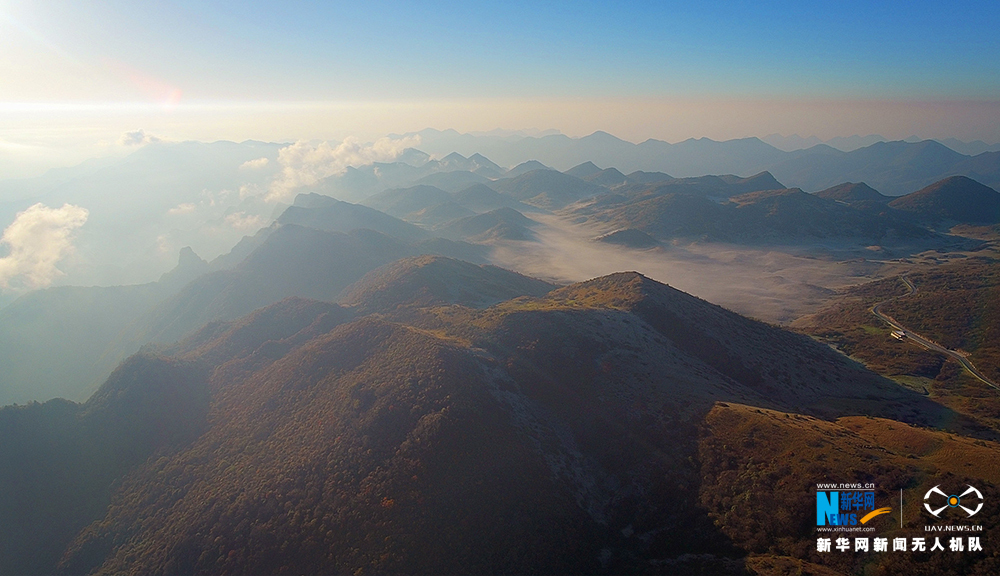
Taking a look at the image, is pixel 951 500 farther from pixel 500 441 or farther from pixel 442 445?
pixel 442 445

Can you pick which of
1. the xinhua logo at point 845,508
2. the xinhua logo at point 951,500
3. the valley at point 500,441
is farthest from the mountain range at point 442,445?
the xinhua logo at point 951,500

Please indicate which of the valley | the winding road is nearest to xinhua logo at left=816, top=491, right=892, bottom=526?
the valley

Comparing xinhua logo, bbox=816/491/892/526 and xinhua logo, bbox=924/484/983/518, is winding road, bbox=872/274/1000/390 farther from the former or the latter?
xinhua logo, bbox=816/491/892/526

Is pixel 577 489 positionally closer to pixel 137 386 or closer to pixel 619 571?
pixel 619 571

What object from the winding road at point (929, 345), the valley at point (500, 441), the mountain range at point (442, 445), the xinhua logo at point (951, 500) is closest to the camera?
the xinhua logo at point (951, 500)

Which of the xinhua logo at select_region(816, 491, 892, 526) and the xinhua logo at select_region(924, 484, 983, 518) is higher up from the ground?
the xinhua logo at select_region(924, 484, 983, 518)

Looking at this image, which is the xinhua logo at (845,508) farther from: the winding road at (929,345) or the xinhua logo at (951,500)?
the winding road at (929,345)
